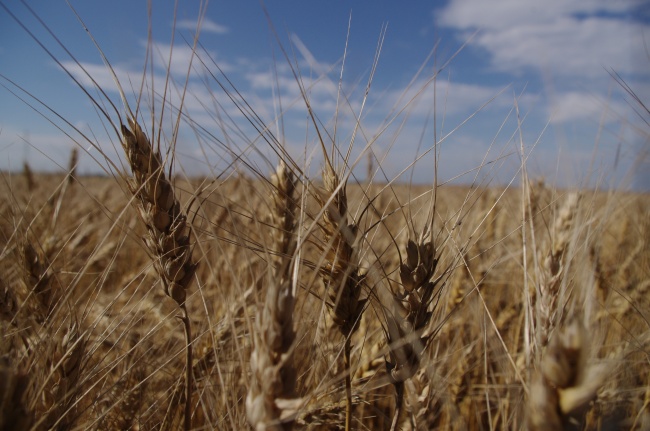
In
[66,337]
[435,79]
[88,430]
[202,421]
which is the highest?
[435,79]

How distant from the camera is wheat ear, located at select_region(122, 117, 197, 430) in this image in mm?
968

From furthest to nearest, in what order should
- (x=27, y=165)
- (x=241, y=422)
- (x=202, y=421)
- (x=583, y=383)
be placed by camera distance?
1. (x=27, y=165)
2. (x=202, y=421)
3. (x=241, y=422)
4. (x=583, y=383)

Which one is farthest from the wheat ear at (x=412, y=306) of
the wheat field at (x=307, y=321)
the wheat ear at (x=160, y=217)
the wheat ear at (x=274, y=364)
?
the wheat ear at (x=160, y=217)

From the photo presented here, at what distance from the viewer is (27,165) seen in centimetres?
437

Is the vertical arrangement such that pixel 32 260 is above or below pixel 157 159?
below

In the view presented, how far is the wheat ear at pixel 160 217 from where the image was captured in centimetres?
97

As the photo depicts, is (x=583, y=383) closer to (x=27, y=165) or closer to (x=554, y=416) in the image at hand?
(x=554, y=416)

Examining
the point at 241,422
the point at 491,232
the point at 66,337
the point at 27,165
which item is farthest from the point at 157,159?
the point at 27,165

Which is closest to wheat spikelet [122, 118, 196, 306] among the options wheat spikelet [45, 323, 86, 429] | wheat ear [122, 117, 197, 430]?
wheat ear [122, 117, 197, 430]

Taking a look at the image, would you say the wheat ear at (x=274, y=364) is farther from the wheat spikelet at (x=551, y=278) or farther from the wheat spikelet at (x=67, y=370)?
the wheat spikelet at (x=551, y=278)

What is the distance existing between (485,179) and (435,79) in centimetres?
31

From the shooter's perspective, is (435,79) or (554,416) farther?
(435,79)

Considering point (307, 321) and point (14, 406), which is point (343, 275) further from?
point (14, 406)

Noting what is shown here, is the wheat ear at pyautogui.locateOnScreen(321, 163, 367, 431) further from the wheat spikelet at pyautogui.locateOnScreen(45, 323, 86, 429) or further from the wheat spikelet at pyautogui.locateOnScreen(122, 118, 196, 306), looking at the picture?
the wheat spikelet at pyautogui.locateOnScreen(45, 323, 86, 429)
